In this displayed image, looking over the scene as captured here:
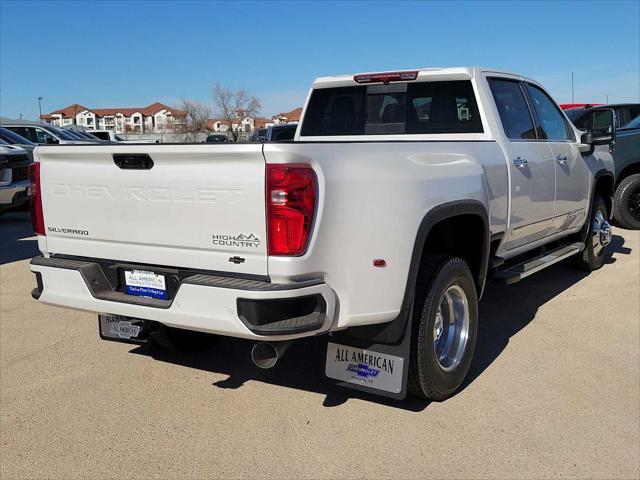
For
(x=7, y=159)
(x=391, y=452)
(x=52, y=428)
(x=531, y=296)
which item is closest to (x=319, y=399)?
(x=391, y=452)

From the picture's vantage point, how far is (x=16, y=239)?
10.1 meters

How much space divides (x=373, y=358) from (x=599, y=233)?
459 cm

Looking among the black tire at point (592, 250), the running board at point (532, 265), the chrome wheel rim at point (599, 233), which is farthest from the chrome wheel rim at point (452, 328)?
the chrome wheel rim at point (599, 233)

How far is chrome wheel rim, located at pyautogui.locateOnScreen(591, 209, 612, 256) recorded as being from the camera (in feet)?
22.8

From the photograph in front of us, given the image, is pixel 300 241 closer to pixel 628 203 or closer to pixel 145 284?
pixel 145 284

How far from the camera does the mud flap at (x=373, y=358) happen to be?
134 inches

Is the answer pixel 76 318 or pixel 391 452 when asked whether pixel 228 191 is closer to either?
pixel 391 452

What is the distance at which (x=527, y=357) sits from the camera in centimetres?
462

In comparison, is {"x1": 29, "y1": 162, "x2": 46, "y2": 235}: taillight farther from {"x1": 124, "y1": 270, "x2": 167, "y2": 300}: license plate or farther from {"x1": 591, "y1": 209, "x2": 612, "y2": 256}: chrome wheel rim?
{"x1": 591, "y1": 209, "x2": 612, "y2": 256}: chrome wheel rim

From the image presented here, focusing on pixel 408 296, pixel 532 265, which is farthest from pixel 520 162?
pixel 408 296

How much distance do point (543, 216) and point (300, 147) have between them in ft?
10.0

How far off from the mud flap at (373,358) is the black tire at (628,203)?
7.87 meters

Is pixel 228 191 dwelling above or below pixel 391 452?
above

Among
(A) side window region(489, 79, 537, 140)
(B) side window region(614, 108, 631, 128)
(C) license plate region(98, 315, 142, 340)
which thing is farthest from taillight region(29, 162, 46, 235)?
(B) side window region(614, 108, 631, 128)
